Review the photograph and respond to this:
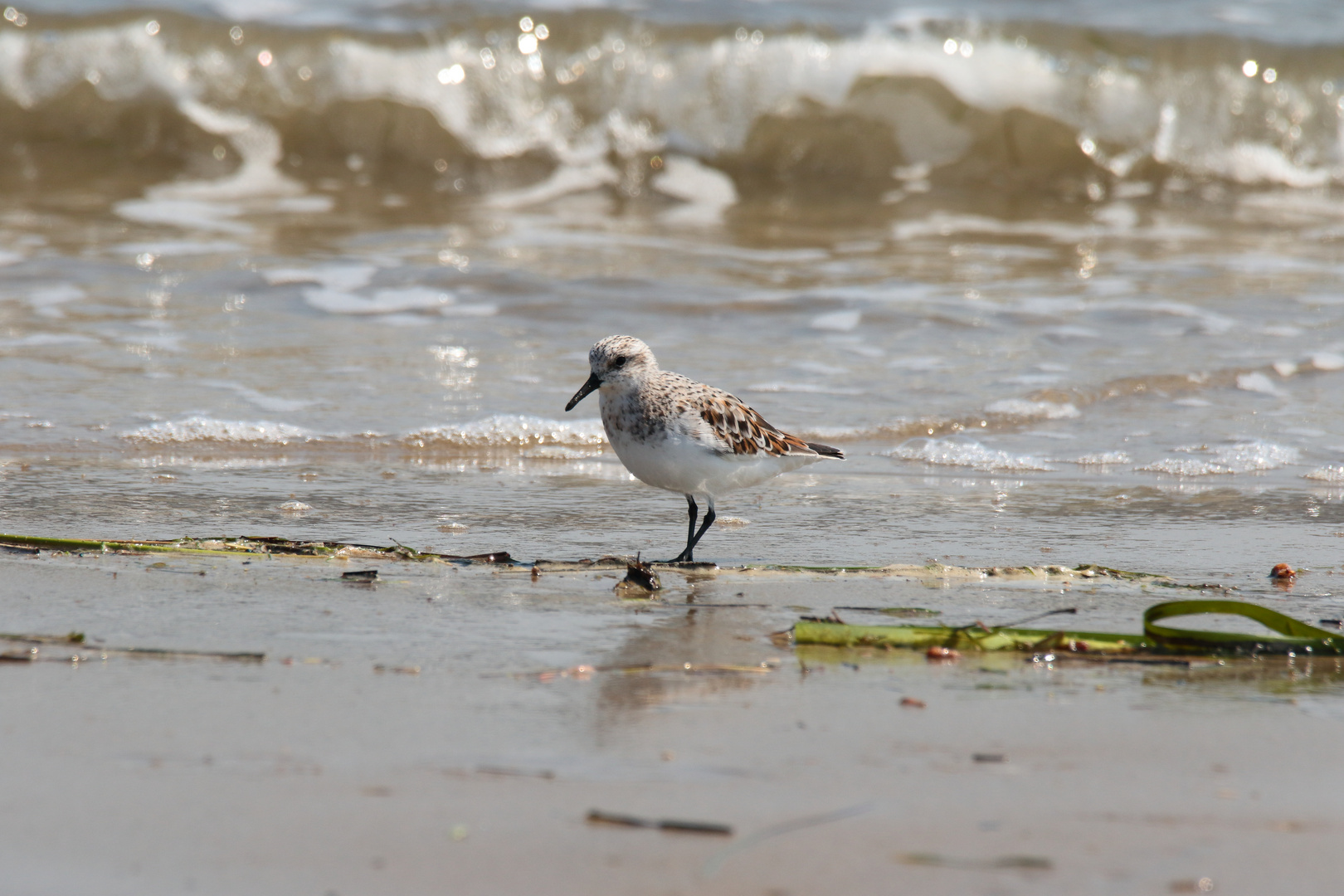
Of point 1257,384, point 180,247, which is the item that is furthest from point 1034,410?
point 180,247

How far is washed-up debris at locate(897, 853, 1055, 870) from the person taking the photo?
2035 mm

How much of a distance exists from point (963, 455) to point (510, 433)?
186 cm

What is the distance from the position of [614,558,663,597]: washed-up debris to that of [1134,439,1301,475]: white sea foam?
2.68m

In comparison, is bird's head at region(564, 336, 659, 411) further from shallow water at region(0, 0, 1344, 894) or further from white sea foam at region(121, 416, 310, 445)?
white sea foam at region(121, 416, 310, 445)

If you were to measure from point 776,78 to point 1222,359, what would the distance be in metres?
6.49

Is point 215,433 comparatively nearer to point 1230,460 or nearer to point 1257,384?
point 1230,460

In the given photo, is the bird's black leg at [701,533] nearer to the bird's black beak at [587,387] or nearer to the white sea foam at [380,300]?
the bird's black beak at [587,387]

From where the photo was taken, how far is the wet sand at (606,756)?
2.02 metres

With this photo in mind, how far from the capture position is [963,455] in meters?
5.65

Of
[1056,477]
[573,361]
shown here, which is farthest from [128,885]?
[573,361]

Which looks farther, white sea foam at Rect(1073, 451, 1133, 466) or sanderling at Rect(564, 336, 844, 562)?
white sea foam at Rect(1073, 451, 1133, 466)

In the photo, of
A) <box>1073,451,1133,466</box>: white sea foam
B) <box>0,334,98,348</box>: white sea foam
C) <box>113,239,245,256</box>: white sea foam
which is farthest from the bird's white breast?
<box>113,239,245,256</box>: white sea foam

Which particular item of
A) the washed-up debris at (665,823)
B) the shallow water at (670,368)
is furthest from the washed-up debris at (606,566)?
the washed-up debris at (665,823)

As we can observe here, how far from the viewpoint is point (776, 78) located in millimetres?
12617
